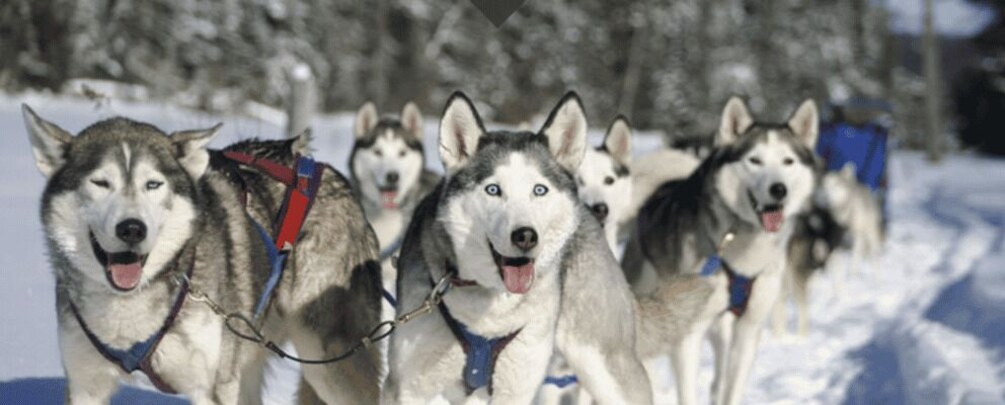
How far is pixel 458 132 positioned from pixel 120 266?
3.35 feet

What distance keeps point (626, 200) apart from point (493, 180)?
2.35 meters

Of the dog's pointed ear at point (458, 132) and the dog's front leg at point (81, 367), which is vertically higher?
the dog's pointed ear at point (458, 132)

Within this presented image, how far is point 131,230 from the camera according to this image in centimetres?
262

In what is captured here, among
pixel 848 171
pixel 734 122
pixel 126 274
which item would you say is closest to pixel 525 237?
pixel 126 274

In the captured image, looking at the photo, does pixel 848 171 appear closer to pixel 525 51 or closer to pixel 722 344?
pixel 722 344

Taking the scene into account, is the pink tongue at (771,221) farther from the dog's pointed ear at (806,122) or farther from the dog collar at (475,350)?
the dog collar at (475,350)

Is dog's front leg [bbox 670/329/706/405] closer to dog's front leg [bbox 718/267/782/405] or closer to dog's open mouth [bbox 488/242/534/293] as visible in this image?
dog's front leg [bbox 718/267/782/405]

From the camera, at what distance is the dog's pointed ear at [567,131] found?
3.20 meters

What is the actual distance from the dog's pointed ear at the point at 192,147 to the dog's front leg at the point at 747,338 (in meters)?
2.74

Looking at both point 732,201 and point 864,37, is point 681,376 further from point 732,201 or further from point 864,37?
point 864,37

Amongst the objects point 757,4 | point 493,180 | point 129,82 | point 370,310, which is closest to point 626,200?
point 370,310

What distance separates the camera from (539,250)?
9.50 feet

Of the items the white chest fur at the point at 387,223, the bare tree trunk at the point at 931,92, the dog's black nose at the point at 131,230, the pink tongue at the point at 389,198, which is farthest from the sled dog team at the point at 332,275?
the bare tree trunk at the point at 931,92

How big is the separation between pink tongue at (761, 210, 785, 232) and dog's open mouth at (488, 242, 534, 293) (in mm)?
2238
